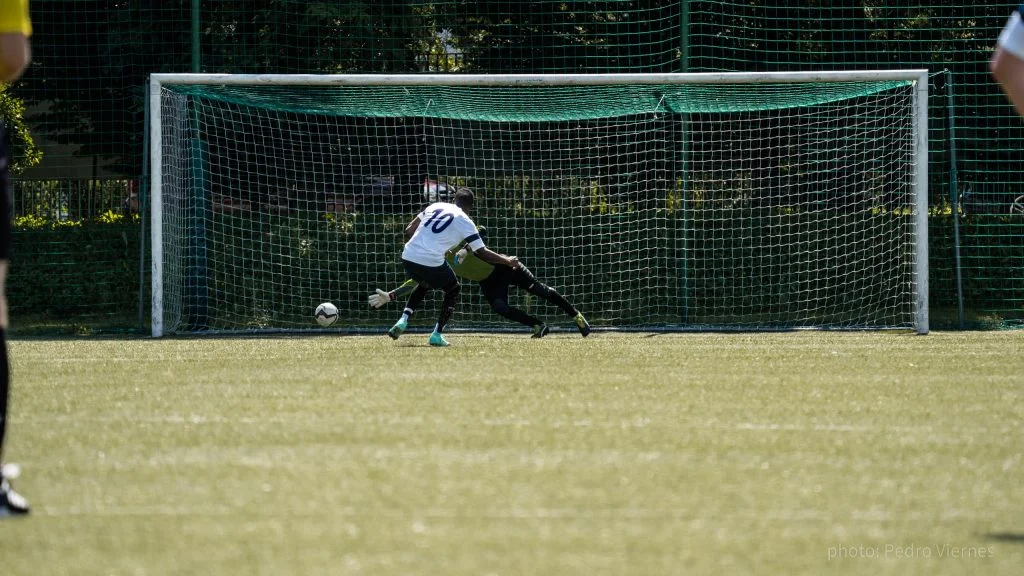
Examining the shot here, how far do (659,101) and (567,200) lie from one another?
6.09ft

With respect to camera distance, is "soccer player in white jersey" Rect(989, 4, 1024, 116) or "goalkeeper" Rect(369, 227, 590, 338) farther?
"goalkeeper" Rect(369, 227, 590, 338)

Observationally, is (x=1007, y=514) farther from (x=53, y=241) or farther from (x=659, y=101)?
(x=53, y=241)

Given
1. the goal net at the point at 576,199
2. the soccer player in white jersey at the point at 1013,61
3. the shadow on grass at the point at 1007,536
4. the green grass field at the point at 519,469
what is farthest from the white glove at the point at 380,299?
the shadow on grass at the point at 1007,536

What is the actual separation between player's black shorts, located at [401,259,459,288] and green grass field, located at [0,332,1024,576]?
2.72 m

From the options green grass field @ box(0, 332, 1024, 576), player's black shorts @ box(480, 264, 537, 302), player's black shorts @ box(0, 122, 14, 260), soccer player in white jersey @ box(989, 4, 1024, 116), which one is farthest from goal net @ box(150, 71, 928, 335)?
player's black shorts @ box(0, 122, 14, 260)

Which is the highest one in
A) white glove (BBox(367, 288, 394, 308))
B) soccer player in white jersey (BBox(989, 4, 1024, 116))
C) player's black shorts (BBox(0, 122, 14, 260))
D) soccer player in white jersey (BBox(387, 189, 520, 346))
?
soccer player in white jersey (BBox(989, 4, 1024, 116))

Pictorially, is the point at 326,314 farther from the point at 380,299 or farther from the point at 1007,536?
the point at 1007,536

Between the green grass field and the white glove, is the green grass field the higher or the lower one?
the lower one

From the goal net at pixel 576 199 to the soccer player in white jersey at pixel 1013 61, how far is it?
362 inches

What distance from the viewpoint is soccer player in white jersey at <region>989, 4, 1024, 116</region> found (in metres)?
4.71

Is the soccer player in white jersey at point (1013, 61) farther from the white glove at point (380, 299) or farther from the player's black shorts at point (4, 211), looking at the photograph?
the white glove at point (380, 299)

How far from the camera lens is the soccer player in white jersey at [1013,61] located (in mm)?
4711

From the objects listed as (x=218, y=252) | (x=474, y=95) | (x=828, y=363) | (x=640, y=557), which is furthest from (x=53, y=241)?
(x=640, y=557)

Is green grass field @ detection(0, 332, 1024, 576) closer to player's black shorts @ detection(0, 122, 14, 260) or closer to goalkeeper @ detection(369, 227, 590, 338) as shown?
player's black shorts @ detection(0, 122, 14, 260)
